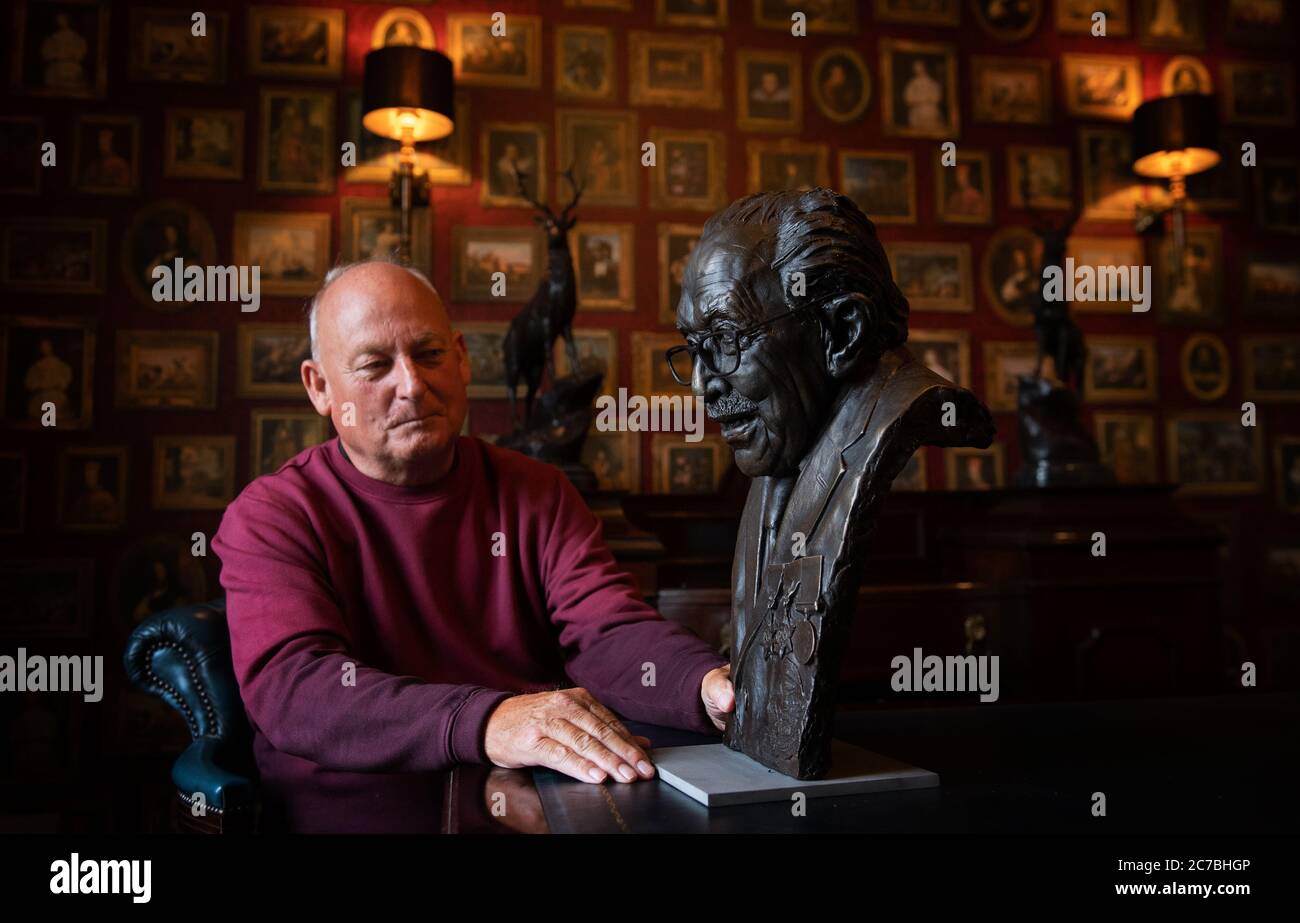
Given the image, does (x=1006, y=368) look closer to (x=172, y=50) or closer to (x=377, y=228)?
(x=377, y=228)

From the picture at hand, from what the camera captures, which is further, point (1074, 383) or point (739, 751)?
point (1074, 383)

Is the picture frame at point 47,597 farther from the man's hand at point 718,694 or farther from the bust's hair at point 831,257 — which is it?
the bust's hair at point 831,257

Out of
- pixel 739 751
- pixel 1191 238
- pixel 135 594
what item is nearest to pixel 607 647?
pixel 739 751

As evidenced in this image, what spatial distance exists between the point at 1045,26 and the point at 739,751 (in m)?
5.96

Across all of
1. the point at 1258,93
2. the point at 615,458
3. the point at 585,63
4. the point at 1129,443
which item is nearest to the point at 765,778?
the point at 615,458

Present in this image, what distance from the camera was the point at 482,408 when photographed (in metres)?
5.50

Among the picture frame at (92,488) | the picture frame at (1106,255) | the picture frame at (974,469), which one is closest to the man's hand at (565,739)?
the picture frame at (92,488)

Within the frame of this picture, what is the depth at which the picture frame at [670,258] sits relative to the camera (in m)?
5.75

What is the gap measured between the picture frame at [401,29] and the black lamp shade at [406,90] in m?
0.37

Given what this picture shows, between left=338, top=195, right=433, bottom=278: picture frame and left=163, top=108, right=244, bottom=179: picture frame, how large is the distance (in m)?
0.63

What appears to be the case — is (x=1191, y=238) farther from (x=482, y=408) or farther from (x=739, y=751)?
(x=739, y=751)

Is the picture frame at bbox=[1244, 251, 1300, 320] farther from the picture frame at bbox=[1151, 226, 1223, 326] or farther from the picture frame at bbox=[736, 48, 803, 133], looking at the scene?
the picture frame at bbox=[736, 48, 803, 133]

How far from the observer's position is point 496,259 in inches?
221

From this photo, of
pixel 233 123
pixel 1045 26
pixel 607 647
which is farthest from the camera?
pixel 1045 26
